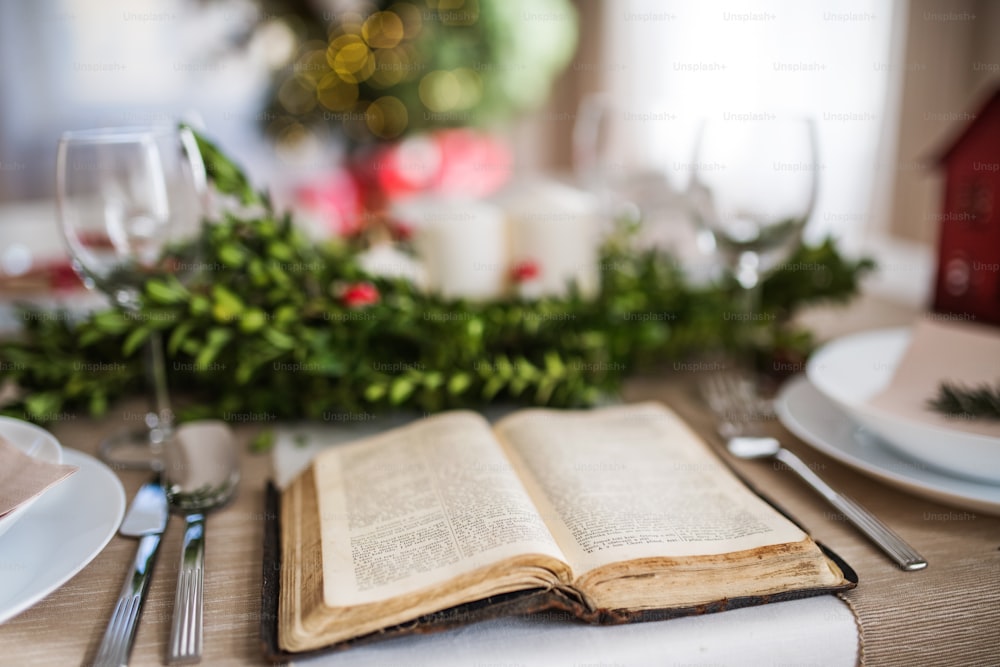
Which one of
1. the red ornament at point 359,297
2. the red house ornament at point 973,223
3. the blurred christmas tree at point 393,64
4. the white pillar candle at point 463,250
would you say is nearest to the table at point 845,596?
the red ornament at point 359,297

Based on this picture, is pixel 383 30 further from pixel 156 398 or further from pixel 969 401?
pixel 969 401

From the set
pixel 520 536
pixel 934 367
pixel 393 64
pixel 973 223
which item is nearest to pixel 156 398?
pixel 520 536

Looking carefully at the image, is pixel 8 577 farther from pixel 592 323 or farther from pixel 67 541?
pixel 592 323

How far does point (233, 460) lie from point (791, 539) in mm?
493

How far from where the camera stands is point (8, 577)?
1.70 ft

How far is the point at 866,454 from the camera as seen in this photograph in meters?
0.70

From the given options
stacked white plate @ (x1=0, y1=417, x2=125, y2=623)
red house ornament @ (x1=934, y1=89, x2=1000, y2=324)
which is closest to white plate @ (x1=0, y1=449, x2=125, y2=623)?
stacked white plate @ (x1=0, y1=417, x2=125, y2=623)

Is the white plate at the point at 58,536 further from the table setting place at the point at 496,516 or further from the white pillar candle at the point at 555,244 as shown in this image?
the white pillar candle at the point at 555,244

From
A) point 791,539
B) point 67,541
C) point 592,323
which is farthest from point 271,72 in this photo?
point 791,539

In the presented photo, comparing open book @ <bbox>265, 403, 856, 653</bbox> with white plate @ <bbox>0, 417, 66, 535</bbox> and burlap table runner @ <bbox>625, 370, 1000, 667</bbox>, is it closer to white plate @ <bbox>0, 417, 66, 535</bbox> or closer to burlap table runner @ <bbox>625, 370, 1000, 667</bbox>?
burlap table runner @ <bbox>625, 370, 1000, 667</bbox>

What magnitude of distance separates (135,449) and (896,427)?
72 centimetres

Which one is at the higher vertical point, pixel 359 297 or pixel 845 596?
pixel 359 297

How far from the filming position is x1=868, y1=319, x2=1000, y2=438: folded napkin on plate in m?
0.76

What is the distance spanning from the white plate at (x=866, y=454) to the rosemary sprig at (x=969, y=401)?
2.8 inches
